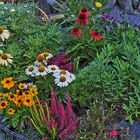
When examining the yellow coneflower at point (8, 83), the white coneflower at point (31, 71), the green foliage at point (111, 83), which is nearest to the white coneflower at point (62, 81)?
the green foliage at point (111, 83)

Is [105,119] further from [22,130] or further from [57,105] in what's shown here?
[22,130]

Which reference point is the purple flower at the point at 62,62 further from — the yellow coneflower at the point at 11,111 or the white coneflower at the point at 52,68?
the yellow coneflower at the point at 11,111

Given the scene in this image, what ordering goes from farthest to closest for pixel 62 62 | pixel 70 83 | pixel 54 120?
pixel 62 62
pixel 70 83
pixel 54 120

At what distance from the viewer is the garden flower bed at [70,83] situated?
3.17 meters

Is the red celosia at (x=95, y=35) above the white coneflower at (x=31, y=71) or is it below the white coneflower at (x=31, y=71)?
above

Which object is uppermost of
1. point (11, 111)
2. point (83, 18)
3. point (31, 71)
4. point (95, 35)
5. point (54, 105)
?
point (83, 18)

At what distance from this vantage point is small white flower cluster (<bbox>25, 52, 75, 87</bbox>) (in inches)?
131

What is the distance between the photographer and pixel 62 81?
3.32m

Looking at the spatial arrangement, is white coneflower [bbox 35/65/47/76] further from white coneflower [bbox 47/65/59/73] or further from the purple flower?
the purple flower

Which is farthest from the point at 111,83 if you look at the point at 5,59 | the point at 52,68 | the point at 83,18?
the point at 5,59

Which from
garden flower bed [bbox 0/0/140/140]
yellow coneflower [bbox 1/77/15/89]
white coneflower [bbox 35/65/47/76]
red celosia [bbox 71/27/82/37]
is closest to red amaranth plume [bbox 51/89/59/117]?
garden flower bed [bbox 0/0/140/140]

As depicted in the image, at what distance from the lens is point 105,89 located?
3443 millimetres

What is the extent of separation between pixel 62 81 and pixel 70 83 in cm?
17

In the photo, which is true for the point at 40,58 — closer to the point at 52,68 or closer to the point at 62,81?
the point at 52,68
